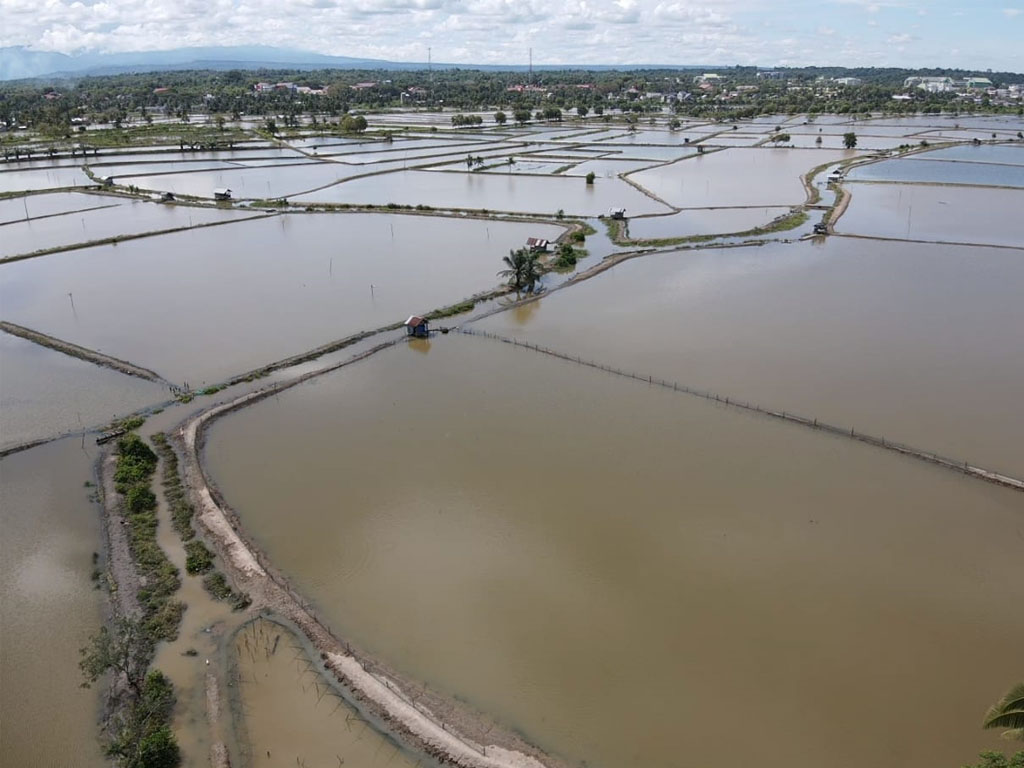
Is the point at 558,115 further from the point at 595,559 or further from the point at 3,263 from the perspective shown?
the point at 595,559

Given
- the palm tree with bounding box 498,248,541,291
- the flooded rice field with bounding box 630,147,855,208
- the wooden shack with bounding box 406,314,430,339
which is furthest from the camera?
the flooded rice field with bounding box 630,147,855,208

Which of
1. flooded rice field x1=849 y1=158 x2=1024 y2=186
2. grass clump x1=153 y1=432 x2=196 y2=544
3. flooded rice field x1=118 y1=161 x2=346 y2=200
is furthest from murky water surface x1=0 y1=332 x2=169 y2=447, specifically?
flooded rice field x1=849 y1=158 x2=1024 y2=186

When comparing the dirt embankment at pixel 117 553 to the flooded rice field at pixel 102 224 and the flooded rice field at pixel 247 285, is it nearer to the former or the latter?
the flooded rice field at pixel 247 285

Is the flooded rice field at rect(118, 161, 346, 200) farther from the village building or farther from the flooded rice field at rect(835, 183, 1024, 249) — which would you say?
the flooded rice field at rect(835, 183, 1024, 249)

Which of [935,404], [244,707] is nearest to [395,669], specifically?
[244,707]

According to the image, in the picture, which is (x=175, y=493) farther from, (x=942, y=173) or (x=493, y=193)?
(x=942, y=173)

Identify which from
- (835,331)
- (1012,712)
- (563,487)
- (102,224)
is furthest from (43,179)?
(1012,712)

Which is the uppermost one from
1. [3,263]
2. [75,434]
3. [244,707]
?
[3,263]
